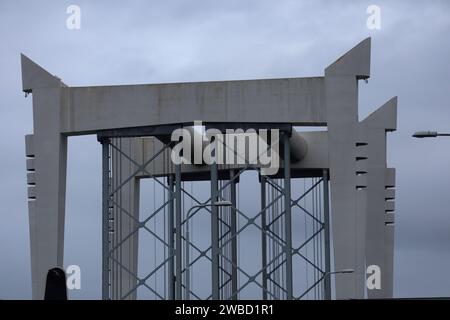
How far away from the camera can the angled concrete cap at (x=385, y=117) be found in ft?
234

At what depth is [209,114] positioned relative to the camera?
52000 millimetres

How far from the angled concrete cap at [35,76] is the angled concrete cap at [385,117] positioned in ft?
78.7

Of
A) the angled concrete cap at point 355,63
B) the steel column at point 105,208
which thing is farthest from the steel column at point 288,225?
the steel column at point 105,208

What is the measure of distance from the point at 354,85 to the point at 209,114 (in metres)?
5.87

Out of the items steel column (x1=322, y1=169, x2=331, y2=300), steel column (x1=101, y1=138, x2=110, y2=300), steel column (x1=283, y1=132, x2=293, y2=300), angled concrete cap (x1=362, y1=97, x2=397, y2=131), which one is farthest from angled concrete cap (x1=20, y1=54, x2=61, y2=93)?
angled concrete cap (x1=362, y1=97, x2=397, y2=131)

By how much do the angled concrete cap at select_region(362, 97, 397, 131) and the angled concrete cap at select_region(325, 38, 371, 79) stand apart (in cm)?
2035

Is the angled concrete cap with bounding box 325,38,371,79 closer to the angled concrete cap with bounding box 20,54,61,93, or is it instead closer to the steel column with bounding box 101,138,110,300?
the steel column with bounding box 101,138,110,300

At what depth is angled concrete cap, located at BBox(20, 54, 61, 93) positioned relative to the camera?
2064 inches

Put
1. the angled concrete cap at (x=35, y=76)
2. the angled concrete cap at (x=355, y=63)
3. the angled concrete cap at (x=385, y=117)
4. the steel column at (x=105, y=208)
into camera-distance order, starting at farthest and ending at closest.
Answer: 1. the angled concrete cap at (x=385, y=117)
2. the steel column at (x=105, y=208)
3. the angled concrete cap at (x=35, y=76)
4. the angled concrete cap at (x=355, y=63)

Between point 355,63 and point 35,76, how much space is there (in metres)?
12.8

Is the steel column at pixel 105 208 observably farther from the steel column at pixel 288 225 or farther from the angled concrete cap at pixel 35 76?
the steel column at pixel 288 225
